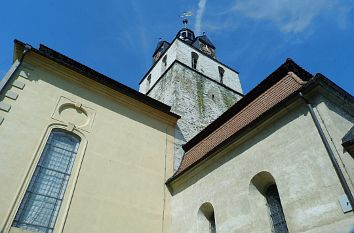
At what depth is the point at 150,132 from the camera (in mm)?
11102

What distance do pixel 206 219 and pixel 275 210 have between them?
233cm

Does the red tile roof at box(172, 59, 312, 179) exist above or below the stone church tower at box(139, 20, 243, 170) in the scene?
below

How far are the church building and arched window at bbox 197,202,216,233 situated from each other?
28 mm

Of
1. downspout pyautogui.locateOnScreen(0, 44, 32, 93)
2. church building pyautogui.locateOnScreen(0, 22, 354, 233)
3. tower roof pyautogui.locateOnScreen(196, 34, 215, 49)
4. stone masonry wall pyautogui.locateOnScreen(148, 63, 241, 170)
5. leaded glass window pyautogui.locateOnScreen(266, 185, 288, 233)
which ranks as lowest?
leaded glass window pyautogui.locateOnScreen(266, 185, 288, 233)

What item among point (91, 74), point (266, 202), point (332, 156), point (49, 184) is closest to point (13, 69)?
point (91, 74)

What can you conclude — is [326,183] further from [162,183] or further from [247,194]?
[162,183]

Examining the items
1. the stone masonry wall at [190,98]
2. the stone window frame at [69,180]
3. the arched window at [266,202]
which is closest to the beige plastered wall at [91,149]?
the stone window frame at [69,180]

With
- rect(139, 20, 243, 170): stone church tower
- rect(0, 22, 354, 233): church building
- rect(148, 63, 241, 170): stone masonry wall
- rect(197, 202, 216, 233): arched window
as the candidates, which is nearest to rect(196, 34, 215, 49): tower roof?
rect(139, 20, 243, 170): stone church tower

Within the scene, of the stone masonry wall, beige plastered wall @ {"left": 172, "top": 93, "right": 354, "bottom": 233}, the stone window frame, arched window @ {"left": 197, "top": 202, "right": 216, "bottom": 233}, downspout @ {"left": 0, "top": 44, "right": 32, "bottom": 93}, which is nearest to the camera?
beige plastered wall @ {"left": 172, "top": 93, "right": 354, "bottom": 233}

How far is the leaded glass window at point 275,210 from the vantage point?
6.41 meters

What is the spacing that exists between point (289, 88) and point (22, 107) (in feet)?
24.0

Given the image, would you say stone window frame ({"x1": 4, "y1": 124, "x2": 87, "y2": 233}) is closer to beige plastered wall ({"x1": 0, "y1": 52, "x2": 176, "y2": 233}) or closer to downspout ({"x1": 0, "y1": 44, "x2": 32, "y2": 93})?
beige plastered wall ({"x1": 0, "y1": 52, "x2": 176, "y2": 233})

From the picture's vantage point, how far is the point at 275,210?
6.77 m

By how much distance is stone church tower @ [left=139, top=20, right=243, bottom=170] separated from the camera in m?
14.3
